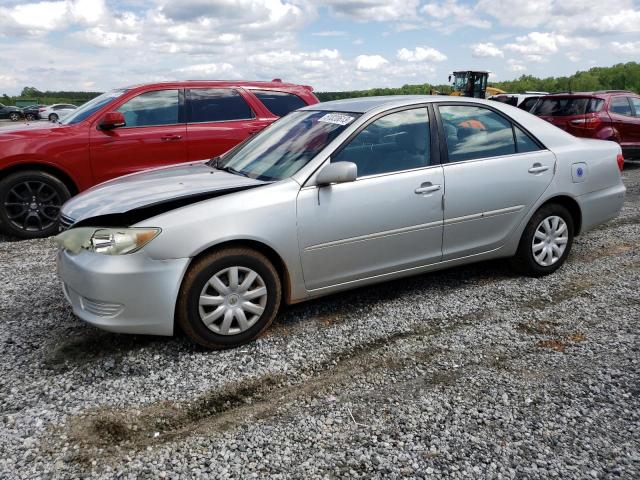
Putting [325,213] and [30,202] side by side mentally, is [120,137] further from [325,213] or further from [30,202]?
[325,213]

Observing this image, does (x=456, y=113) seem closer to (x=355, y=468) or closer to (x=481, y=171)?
(x=481, y=171)

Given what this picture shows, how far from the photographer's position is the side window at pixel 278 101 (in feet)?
24.2

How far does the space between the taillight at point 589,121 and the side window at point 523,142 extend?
6.86 metres

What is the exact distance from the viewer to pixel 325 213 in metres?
3.61

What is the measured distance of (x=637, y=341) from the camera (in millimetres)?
3576

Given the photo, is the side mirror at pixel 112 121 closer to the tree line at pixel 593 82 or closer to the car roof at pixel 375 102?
the car roof at pixel 375 102

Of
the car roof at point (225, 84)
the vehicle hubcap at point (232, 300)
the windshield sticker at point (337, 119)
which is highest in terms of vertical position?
the car roof at point (225, 84)

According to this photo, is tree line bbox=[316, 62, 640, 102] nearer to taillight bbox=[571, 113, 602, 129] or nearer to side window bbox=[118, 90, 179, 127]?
taillight bbox=[571, 113, 602, 129]

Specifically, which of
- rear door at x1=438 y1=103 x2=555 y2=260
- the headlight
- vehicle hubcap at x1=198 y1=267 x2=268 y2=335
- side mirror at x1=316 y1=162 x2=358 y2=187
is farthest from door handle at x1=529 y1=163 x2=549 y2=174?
the headlight

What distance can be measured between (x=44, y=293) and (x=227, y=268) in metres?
2.13

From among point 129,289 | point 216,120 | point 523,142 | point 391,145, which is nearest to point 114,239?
point 129,289

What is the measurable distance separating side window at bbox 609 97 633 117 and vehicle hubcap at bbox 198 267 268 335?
9983 mm

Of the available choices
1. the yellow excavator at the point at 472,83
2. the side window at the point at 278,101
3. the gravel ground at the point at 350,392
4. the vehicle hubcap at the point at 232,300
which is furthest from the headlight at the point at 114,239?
the yellow excavator at the point at 472,83

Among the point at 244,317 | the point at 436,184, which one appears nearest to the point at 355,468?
the point at 244,317
